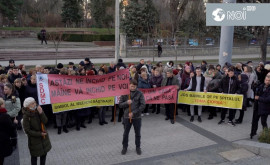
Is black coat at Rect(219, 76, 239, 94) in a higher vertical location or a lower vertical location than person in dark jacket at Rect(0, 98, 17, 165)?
higher

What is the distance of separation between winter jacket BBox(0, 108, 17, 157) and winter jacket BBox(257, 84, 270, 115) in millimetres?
5649

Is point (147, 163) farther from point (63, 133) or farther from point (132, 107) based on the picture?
point (63, 133)

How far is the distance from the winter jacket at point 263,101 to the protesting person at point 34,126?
201 inches

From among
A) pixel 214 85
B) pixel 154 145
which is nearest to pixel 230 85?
pixel 214 85

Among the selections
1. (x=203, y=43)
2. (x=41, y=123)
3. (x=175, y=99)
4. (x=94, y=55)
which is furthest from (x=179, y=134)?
(x=203, y=43)

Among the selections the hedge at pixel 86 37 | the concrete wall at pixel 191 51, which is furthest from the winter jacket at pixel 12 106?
the hedge at pixel 86 37

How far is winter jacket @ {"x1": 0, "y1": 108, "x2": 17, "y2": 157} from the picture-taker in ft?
16.3

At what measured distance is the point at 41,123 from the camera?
5164 millimetres

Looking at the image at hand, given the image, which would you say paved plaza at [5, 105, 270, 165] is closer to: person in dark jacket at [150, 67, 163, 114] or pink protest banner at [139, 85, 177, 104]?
pink protest banner at [139, 85, 177, 104]

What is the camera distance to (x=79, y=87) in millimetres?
7691

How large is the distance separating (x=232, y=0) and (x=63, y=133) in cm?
842

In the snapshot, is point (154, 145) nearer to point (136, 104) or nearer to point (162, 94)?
point (136, 104)

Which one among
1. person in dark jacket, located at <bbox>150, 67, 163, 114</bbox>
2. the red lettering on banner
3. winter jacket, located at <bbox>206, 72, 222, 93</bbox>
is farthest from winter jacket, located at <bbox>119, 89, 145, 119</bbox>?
winter jacket, located at <bbox>206, 72, 222, 93</bbox>

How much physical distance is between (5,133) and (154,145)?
140 inches
